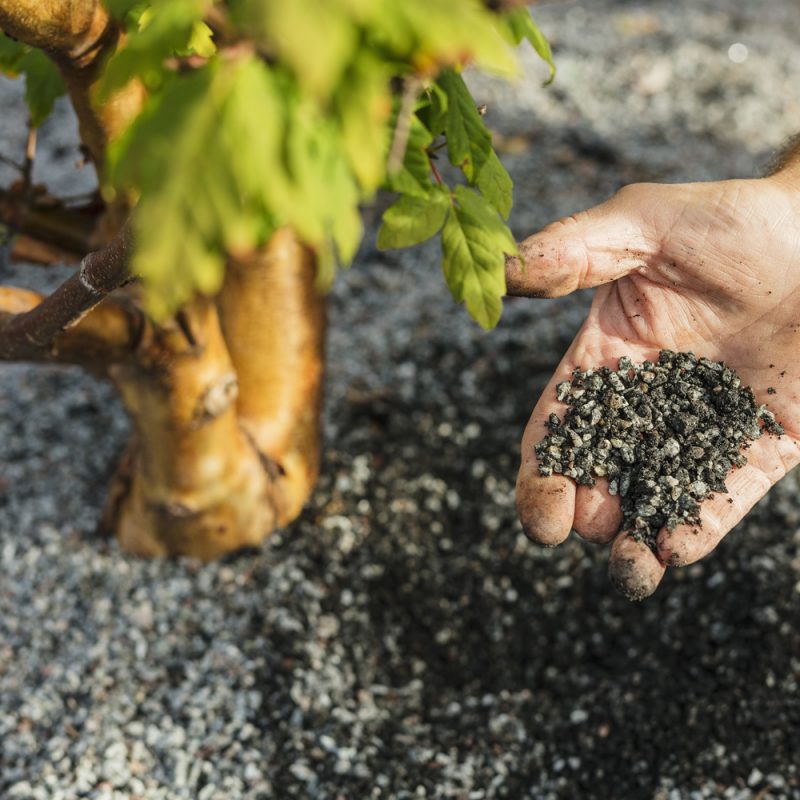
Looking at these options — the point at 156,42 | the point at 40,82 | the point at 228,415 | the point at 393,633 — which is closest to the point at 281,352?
the point at 228,415

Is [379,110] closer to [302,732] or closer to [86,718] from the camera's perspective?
[302,732]

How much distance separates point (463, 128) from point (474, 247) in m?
0.17

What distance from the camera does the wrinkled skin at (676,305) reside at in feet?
5.47

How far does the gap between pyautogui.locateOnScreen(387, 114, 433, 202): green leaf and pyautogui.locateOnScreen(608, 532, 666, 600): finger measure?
81 centimetres

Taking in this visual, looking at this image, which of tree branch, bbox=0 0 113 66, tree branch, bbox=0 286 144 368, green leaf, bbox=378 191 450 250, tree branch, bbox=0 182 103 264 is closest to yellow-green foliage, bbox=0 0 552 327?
green leaf, bbox=378 191 450 250

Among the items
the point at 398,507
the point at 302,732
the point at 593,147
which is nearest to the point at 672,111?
the point at 593,147

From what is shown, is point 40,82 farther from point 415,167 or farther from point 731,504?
point 731,504

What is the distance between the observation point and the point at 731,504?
1.73 metres

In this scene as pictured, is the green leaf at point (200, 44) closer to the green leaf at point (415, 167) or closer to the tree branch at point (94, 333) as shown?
the green leaf at point (415, 167)

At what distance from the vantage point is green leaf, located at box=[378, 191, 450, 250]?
50.1 inches

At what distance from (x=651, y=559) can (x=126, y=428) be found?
72.4 inches

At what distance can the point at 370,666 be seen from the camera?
2154 mm

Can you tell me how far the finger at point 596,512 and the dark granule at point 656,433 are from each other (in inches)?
0.6

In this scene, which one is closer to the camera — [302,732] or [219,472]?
[302,732]
